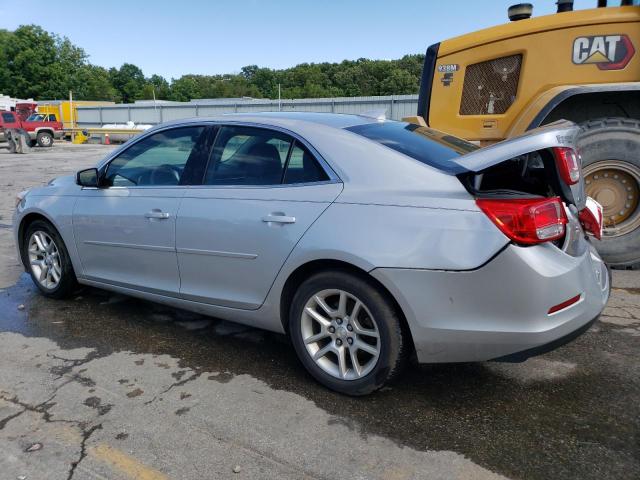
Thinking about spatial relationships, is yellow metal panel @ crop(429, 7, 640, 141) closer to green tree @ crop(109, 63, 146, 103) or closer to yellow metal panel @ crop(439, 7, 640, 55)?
yellow metal panel @ crop(439, 7, 640, 55)

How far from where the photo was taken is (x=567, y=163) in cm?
290

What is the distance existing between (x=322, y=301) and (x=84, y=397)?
1483 millimetres

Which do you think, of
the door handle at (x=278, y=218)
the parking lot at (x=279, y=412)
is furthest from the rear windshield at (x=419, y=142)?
the parking lot at (x=279, y=412)

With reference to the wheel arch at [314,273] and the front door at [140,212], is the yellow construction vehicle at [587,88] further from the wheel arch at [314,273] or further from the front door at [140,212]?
the front door at [140,212]

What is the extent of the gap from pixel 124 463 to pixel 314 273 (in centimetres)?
134

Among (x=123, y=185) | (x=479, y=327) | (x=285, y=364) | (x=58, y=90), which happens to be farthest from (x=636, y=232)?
(x=58, y=90)

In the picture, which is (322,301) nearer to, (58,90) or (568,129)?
(568,129)

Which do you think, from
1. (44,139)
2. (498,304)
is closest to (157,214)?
(498,304)

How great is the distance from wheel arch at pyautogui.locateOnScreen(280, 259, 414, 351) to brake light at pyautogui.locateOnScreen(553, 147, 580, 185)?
46.4 inches

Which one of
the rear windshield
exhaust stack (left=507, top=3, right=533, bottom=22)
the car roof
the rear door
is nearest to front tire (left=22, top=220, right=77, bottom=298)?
the rear door

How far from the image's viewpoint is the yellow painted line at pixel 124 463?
2369 mm

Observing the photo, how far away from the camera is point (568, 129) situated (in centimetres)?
283

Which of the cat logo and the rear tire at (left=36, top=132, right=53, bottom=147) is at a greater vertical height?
the cat logo

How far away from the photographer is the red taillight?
249 centimetres
